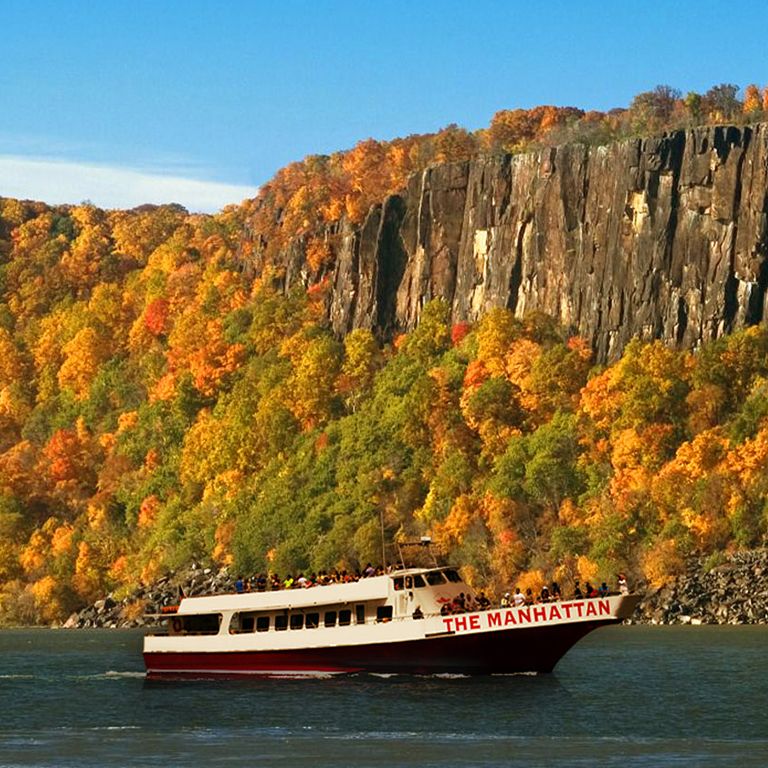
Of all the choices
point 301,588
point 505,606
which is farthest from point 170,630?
point 505,606

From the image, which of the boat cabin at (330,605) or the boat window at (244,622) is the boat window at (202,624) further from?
the boat window at (244,622)

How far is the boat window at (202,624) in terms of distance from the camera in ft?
429

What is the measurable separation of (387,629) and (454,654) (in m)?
3.83

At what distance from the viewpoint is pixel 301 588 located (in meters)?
127

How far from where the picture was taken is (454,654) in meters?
122

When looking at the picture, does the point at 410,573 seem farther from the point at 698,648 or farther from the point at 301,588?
the point at 698,648

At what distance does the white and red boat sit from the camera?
121 meters

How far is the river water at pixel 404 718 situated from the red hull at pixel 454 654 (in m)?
0.75

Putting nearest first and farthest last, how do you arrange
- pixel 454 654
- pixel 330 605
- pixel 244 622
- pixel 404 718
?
pixel 404 718
pixel 454 654
pixel 330 605
pixel 244 622

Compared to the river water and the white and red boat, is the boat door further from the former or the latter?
the river water

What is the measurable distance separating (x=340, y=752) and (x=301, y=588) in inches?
1238

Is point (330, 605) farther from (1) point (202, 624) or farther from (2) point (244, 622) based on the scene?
(1) point (202, 624)

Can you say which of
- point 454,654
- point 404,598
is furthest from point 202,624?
point 454,654

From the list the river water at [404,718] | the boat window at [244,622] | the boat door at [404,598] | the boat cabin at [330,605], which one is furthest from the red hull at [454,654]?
the boat window at [244,622]
